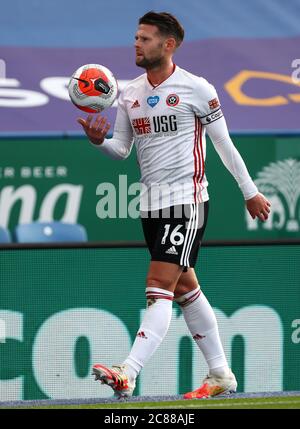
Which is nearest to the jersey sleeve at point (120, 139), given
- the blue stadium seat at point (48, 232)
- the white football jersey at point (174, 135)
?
the white football jersey at point (174, 135)

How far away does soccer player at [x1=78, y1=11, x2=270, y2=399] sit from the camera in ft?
21.3

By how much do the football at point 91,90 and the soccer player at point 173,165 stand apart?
Result: 13 centimetres

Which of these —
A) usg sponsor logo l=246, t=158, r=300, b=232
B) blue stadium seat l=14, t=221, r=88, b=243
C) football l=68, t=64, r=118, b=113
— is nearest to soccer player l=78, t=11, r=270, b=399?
football l=68, t=64, r=118, b=113

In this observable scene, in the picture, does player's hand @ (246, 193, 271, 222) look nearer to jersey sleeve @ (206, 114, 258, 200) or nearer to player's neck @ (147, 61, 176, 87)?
jersey sleeve @ (206, 114, 258, 200)

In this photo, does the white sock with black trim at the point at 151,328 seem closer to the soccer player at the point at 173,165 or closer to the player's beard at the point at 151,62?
the soccer player at the point at 173,165

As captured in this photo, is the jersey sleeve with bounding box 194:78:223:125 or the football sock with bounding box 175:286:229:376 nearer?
the jersey sleeve with bounding box 194:78:223:125

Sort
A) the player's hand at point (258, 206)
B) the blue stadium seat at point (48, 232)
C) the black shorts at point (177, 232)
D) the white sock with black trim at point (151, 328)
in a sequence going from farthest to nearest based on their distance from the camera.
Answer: the blue stadium seat at point (48, 232) < the player's hand at point (258, 206) < the black shorts at point (177, 232) < the white sock with black trim at point (151, 328)

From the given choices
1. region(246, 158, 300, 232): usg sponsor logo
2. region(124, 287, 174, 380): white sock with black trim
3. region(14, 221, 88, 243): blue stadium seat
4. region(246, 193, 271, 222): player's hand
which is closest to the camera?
region(124, 287, 174, 380): white sock with black trim

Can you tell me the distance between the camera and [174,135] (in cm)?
658

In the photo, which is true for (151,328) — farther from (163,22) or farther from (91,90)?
(163,22)

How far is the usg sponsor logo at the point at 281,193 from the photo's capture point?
10641mm

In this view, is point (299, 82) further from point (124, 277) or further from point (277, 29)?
point (124, 277)

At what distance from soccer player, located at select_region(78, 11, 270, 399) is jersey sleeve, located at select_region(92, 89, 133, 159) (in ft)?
0.16

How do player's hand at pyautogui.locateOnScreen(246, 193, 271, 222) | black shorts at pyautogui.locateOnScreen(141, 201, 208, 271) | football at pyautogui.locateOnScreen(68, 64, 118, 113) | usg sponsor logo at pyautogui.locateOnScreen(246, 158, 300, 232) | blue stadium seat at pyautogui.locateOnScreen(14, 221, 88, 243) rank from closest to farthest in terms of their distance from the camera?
1. black shorts at pyautogui.locateOnScreen(141, 201, 208, 271)
2. player's hand at pyautogui.locateOnScreen(246, 193, 271, 222)
3. football at pyautogui.locateOnScreen(68, 64, 118, 113)
4. blue stadium seat at pyautogui.locateOnScreen(14, 221, 88, 243)
5. usg sponsor logo at pyautogui.locateOnScreen(246, 158, 300, 232)
